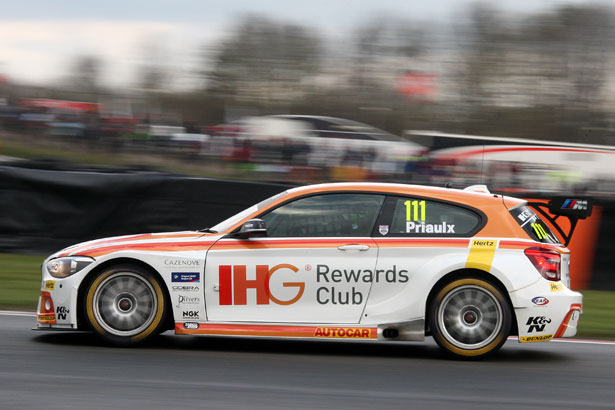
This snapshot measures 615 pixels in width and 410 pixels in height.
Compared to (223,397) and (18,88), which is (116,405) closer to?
(223,397)

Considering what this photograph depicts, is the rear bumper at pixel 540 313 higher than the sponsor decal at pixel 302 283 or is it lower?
lower

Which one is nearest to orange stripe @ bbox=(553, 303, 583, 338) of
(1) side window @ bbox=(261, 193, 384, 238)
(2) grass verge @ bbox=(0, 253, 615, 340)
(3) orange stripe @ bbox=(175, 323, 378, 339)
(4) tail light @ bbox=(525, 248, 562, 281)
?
(4) tail light @ bbox=(525, 248, 562, 281)

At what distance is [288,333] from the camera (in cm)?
631

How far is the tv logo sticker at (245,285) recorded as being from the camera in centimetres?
635

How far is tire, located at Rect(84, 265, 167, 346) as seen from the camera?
6457mm

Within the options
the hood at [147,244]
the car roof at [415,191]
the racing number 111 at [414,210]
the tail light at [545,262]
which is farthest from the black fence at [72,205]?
the tail light at [545,262]

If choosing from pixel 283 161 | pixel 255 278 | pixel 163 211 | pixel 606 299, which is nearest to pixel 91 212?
pixel 163 211

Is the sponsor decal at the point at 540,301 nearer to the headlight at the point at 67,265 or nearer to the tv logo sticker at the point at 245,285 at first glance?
the tv logo sticker at the point at 245,285

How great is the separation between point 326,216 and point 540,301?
72.1 inches

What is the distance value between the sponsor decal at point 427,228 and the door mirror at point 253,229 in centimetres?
118

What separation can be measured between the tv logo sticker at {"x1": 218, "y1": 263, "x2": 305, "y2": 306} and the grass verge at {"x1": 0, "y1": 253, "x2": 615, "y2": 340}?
11.9 ft

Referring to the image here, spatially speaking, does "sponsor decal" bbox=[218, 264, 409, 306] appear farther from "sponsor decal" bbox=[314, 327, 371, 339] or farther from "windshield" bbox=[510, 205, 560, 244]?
"windshield" bbox=[510, 205, 560, 244]

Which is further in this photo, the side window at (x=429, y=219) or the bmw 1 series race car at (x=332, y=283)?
the side window at (x=429, y=219)

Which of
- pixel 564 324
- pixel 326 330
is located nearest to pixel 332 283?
pixel 326 330
